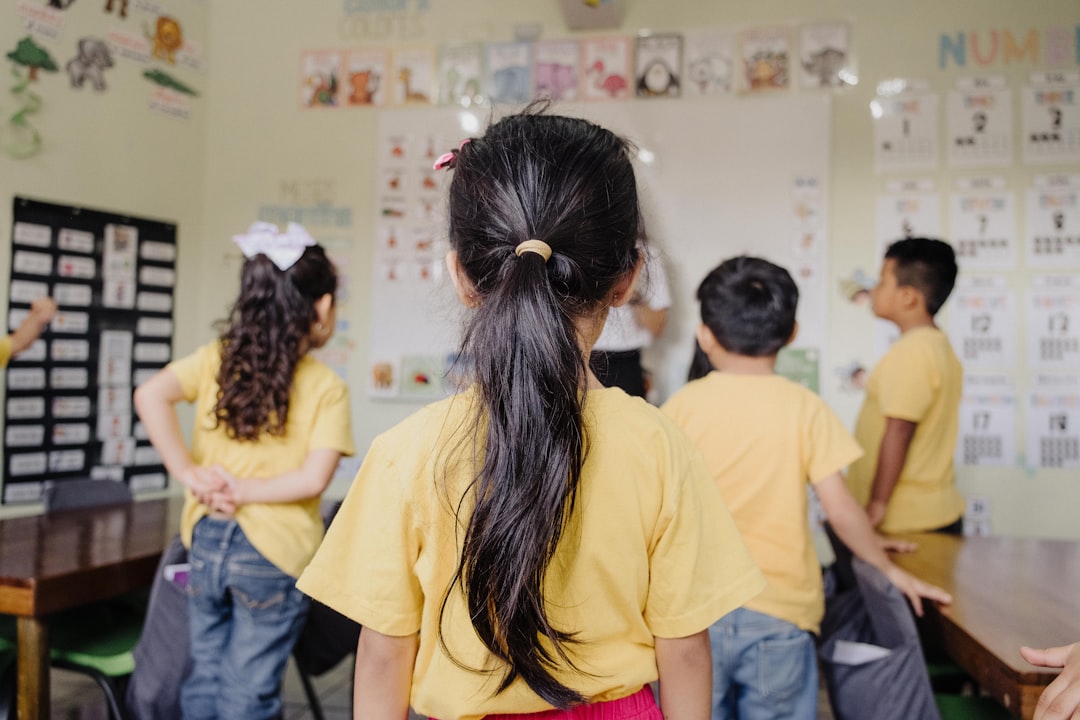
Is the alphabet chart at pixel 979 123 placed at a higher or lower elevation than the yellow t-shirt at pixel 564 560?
higher

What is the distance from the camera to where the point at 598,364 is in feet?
3.28

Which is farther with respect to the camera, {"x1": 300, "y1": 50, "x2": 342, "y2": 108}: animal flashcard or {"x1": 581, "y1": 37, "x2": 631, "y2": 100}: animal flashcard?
{"x1": 300, "y1": 50, "x2": 342, "y2": 108}: animal flashcard

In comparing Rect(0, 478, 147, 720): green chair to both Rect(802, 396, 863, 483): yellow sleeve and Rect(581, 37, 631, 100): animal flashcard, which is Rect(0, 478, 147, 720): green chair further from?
Rect(581, 37, 631, 100): animal flashcard

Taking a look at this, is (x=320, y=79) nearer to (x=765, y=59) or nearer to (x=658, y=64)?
(x=658, y=64)

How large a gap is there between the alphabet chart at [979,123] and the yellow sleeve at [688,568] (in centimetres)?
278

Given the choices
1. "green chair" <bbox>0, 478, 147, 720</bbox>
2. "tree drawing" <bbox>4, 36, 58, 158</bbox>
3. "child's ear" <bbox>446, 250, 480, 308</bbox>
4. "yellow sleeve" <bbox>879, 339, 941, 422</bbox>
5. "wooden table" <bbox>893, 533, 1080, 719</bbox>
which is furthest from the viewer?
"tree drawing" <bbox>4, 36, 58, 158</bbox>

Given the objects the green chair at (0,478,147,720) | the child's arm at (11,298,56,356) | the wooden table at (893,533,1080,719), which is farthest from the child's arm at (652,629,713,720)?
the child's arm at (11,298,56,356)

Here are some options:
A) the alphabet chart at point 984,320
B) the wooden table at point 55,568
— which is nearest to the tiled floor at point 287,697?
the wooden table at point 55,568

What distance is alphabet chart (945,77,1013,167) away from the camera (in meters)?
3.09

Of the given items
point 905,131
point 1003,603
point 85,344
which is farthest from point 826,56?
point 85,344

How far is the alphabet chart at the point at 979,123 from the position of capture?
122 inches

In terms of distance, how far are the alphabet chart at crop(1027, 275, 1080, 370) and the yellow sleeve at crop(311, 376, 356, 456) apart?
262 centimetres

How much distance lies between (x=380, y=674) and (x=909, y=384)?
1628mm

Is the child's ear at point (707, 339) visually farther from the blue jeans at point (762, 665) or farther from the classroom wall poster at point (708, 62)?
the classroom wall poster at point (708, 62)
